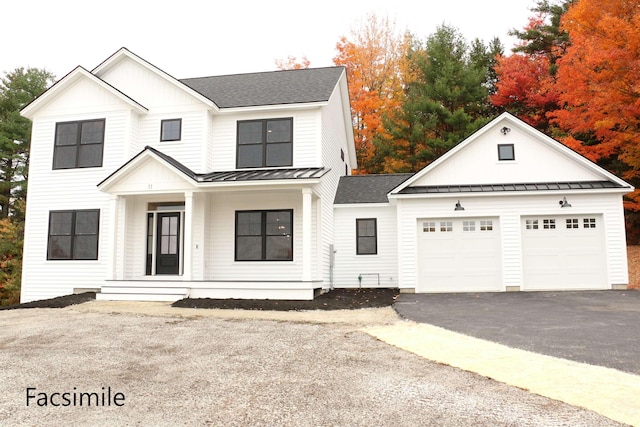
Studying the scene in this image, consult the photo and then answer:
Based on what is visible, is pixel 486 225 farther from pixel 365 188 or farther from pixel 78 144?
pixel 78 144

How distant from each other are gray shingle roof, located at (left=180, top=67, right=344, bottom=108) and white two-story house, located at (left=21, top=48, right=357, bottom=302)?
10 cm

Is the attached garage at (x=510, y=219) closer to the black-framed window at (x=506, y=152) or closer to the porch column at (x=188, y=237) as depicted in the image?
the black-framed window at (x=506, y=152)

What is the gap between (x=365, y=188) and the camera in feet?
54.3

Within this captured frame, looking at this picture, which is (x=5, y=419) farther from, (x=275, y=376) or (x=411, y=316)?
→ (x=411, y=316)

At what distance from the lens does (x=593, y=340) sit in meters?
6.35

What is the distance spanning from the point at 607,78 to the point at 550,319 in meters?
12.9

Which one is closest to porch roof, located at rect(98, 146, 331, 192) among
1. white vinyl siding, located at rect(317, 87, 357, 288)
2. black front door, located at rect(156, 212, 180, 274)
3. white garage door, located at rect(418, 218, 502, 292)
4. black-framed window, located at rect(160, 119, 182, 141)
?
white vinyl siding, located at rect(317, 87, 357, 288)

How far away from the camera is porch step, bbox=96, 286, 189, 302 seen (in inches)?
467

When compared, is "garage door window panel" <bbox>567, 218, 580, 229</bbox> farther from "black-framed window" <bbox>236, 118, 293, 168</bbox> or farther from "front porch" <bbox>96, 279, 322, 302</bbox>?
"black-framed window" <bbox>236, 118, 293, 168</bbox>

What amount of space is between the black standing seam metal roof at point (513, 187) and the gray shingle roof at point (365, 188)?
5.90 feet

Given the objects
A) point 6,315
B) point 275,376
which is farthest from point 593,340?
point 6,315

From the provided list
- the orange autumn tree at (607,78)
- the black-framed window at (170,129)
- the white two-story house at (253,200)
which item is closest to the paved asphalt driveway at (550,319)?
the white two-story house at (253,200)

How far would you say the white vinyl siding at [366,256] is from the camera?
1496cm

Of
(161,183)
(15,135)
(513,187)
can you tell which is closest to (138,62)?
(161,183)
